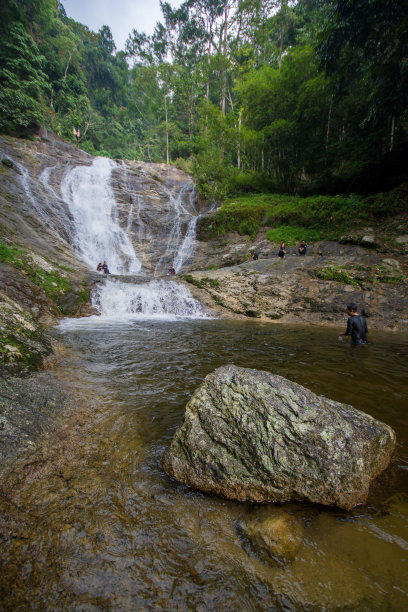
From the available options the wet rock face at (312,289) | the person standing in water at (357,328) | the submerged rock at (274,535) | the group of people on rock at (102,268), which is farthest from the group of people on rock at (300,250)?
the submerged rock at (274,535)

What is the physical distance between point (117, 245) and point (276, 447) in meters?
18.5

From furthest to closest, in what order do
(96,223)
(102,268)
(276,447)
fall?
(96,223), (102,268), (276,447)

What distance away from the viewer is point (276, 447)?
233 cm

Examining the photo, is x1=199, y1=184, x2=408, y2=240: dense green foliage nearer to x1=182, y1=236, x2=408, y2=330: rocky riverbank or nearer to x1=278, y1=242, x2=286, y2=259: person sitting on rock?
x1=278, y1=242, x2=286, y2=259: person sitting on rock

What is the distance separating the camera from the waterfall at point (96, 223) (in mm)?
17312

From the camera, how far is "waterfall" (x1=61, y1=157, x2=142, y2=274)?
17312mm

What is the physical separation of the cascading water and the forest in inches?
216

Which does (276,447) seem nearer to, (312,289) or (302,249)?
(312,289)

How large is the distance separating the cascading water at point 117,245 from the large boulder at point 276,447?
8128 millimetres

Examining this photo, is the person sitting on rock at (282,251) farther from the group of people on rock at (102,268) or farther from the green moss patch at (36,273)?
the green moss patch at (36,273)

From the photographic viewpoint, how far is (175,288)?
13.0 metres

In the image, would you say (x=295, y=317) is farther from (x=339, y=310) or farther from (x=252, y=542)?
(x=252, y=542)

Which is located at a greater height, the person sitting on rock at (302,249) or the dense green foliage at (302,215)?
the dense green foliage at (302,215)

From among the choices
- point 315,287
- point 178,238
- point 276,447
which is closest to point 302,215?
point 315,287
